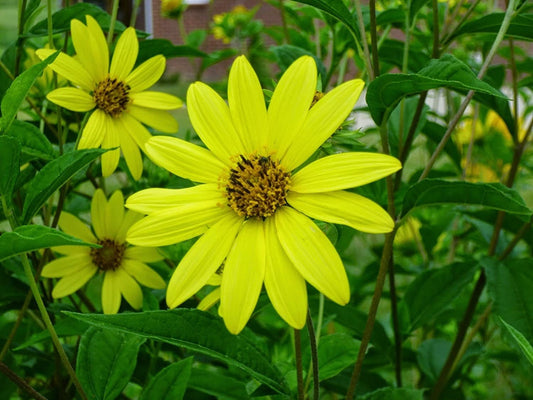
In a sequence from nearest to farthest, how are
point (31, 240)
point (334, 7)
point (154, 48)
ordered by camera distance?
point (31, 240) → point (334, 7) → point (154, 48)

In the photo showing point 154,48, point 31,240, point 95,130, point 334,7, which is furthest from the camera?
point 154,48

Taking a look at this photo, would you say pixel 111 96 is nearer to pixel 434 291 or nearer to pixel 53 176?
pixel 53 176

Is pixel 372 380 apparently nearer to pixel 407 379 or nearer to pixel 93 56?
pixel 93 56

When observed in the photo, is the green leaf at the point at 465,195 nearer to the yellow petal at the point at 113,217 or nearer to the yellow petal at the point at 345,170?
the yellow petal at the point at 345,170

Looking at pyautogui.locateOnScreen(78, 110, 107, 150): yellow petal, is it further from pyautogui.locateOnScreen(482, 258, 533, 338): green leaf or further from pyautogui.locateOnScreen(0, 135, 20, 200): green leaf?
pyautogui.locateOnScreen(482, 258, 533, 338): green leaf

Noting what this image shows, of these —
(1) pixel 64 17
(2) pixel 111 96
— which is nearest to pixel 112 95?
(2) pixel 111 96

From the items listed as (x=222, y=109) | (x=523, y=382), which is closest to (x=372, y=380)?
(x=222, y=109)
